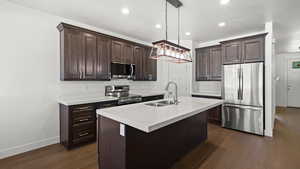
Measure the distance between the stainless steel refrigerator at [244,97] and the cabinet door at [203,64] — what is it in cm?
96

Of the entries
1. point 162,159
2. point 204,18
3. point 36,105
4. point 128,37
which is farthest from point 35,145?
point 204,18

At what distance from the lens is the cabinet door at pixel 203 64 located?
475 centimetres

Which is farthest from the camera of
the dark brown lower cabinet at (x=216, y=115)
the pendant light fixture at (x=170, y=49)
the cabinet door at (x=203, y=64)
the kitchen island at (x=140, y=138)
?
the cabinet door at (x=203, y=64)

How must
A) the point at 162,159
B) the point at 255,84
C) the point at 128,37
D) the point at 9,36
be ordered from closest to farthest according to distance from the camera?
1. the point at 162,159
2. the point at 9,36
3. the point at 255,84
4. the point at 128,37

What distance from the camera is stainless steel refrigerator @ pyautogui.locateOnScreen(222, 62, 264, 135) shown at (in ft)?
10.8

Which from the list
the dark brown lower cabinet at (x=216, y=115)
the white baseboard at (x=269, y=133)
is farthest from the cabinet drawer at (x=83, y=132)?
the white baseboard at (x=269, y=133)

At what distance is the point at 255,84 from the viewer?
3326 millimetres

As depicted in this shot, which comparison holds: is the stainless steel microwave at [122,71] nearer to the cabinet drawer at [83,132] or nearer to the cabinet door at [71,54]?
the cabinet door at [71,54]

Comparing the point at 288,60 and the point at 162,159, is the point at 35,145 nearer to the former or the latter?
the point at 162,159

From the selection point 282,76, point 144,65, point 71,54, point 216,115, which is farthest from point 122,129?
point 282,76

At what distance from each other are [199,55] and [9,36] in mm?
5063

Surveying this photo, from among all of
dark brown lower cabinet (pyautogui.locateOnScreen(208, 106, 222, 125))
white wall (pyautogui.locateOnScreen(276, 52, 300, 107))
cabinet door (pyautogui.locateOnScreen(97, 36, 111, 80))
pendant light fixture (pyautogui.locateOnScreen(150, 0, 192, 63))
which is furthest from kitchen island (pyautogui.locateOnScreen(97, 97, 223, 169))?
white wall (pyautogui.locateOnScreen(276, 52, 300, 107))

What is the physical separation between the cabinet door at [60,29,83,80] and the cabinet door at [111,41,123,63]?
0.84 metres

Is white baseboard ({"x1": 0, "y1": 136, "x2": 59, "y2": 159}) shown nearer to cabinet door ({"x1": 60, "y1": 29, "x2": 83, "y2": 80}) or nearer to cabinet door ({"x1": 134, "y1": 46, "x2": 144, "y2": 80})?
cabinet door ({"x1": 60, "y1": 29, "x2": 83, "y2": 80})
